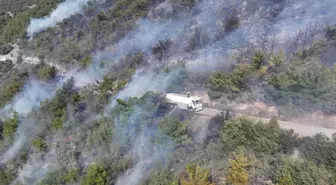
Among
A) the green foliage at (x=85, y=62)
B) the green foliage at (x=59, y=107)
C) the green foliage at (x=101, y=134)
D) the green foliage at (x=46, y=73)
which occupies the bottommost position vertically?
the green foliage at (x=46, y=73)

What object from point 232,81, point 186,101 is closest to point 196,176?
point 186,101

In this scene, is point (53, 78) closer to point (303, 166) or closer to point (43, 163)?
point (43, 163)

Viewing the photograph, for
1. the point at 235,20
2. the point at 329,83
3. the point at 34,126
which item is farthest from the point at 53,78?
the point at 329,83

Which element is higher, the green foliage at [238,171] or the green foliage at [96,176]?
the green foliage at [238,171]

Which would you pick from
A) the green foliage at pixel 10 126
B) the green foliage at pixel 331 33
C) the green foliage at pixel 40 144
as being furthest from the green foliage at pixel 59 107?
the green foliage at pixel 331 33

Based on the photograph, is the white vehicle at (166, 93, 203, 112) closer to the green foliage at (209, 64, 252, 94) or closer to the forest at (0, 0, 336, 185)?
the forest at (0, 0, 336, 185)

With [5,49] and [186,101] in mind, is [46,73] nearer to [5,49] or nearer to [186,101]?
[186,101]

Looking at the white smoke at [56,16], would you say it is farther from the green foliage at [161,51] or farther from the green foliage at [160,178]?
the green foliage at [160,178]

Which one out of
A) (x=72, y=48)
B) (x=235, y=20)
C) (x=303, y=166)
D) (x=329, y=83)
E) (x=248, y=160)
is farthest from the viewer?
(x=72, y=48)
